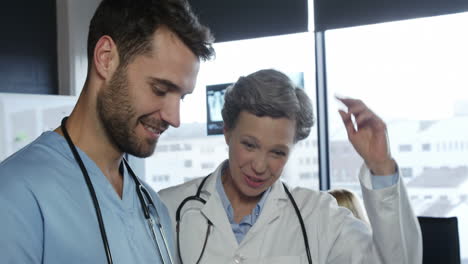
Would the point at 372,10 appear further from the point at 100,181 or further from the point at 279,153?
the point at 100,181

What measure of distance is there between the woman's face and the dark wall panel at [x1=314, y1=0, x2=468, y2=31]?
1.85m

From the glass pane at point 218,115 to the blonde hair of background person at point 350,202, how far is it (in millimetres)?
890

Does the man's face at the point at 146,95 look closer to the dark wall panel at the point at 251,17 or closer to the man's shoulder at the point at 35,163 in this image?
the man's shoulder at the point at 35,163

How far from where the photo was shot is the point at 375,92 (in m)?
3.43

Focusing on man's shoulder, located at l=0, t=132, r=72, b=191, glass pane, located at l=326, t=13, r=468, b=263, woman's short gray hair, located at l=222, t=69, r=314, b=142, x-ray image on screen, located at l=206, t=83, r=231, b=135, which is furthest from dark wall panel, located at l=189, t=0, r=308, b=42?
man's shoulder, located at l=0, t=132, r=72, b=191

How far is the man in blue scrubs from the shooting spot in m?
0.98

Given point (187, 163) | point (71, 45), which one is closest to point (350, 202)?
point (187, 163)

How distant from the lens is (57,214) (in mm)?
975

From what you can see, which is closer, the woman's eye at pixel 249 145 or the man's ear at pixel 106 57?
the man's ear at pixel 106 57

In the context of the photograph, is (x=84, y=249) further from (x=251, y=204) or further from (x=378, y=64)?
(x=378, y=64)

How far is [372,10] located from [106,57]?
256 cm

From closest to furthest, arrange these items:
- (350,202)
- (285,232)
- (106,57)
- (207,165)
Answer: (106,57)
(285,232)
(350,202)
(207,165)

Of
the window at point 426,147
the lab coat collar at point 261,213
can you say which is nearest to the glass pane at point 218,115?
the window at point 426,147

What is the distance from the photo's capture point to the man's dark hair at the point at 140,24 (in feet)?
3.51
